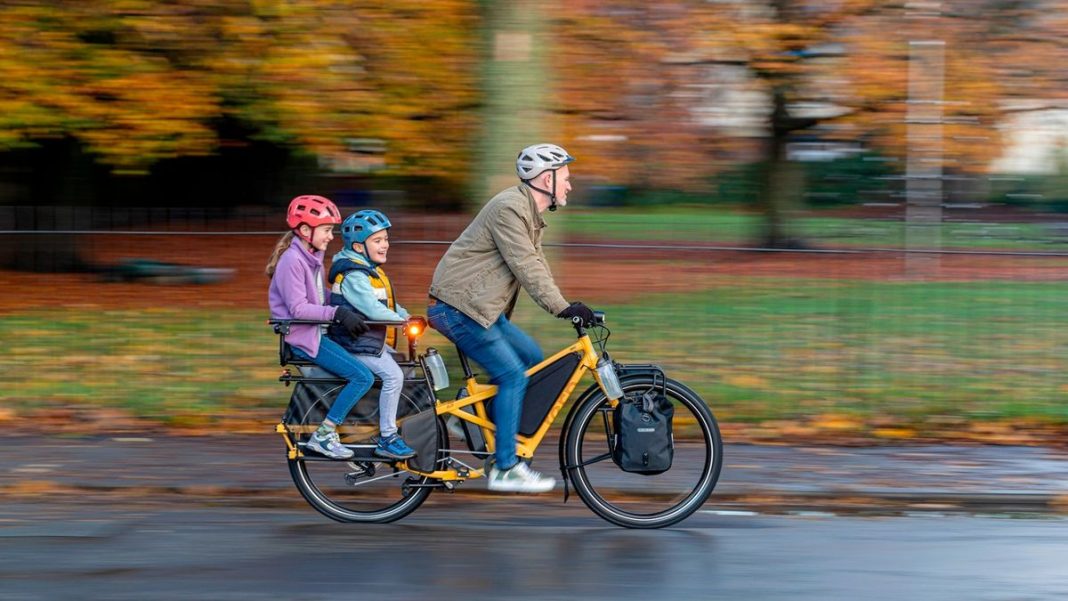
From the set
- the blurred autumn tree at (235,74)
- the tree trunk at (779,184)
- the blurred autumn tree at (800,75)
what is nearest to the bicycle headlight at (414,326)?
the blurred autumn tree at (235,74)

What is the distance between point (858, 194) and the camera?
25.4m

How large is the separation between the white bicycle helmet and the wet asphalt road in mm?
1718

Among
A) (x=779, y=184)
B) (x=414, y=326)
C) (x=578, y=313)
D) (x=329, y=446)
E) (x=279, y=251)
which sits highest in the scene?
(x=279, y=251)

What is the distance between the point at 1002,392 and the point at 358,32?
7046 mm

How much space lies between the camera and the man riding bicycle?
6582mm

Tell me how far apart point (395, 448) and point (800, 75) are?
13755mm

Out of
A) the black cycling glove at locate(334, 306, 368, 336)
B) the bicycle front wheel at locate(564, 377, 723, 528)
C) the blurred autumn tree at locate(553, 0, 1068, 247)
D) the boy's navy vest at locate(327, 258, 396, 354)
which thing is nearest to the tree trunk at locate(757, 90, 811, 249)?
the blurred autumn tree at locate(553, 0, 1068, 247)

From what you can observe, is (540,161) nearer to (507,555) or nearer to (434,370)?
(434,370)

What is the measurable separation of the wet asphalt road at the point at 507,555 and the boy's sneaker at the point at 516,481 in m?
0.18

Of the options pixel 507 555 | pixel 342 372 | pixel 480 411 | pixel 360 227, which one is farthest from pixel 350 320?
pixel 507 555

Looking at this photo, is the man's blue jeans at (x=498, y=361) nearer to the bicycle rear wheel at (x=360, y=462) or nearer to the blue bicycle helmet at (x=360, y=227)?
the bicycle rear wheel at (x=360, y=462)

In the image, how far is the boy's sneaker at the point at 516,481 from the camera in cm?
678

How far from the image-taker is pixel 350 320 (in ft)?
21.3

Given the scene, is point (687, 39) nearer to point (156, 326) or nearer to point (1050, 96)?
point (1050, 96)
